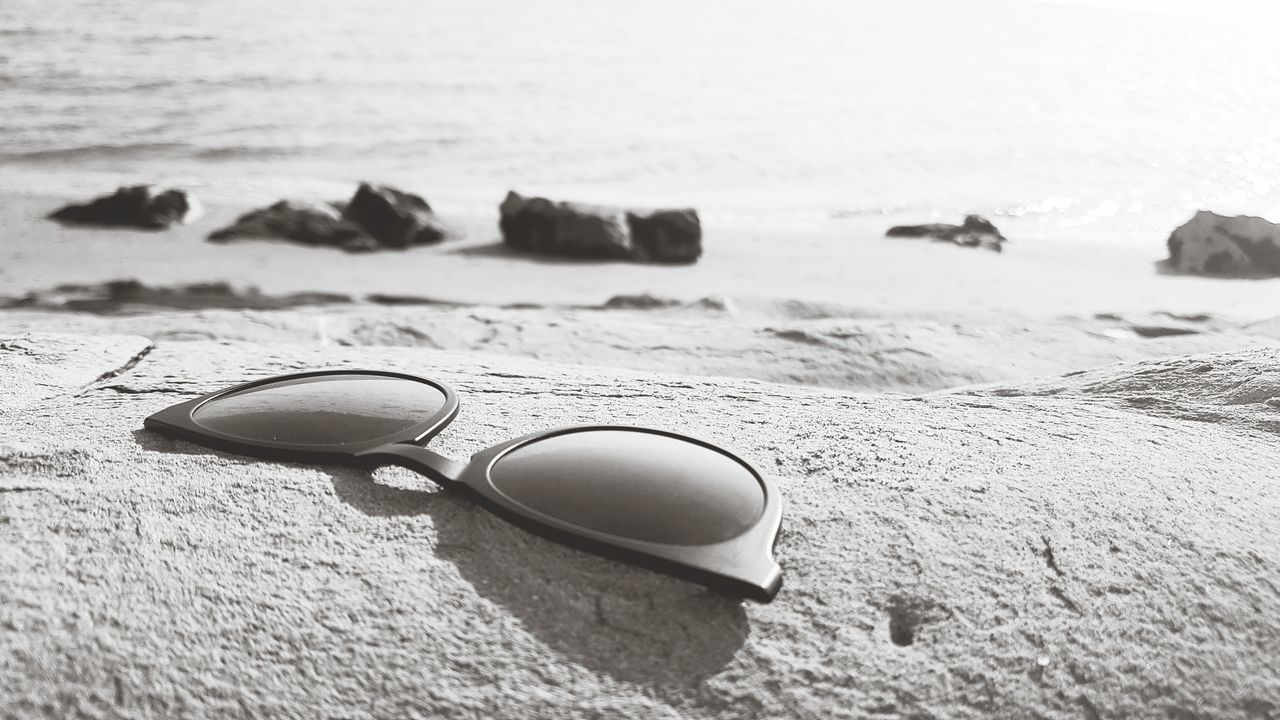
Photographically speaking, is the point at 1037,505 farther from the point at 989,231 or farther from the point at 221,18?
the point at 221,18

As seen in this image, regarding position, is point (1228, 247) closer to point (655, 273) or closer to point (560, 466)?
point (655, 273)

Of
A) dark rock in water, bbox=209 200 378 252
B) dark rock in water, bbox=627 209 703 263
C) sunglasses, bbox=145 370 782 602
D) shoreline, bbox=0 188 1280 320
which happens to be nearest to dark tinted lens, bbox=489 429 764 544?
sunglasses, bbox=145 370 782 602

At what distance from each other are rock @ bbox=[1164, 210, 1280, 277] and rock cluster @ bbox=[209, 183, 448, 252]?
535cm

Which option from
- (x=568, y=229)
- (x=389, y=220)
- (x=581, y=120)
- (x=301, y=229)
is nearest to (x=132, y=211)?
(x=301, y=229)

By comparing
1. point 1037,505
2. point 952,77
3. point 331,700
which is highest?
point 952,77

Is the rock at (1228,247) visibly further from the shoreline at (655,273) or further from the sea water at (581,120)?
the sea water at (581,120)

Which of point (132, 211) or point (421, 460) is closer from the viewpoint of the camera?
point (421, 460)

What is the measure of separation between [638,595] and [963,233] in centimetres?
664

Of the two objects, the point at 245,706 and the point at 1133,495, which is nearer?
the point at 245,706

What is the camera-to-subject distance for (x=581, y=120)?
12844mm

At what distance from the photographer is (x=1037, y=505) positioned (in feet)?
3.80

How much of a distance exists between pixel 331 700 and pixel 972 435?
1.08 meters

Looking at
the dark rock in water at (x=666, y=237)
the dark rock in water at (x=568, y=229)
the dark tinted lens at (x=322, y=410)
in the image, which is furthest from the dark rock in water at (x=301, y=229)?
the dark tinted lens at (x=322, y=410)

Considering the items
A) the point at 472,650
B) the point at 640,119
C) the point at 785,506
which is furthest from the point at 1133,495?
the point at 640,119
